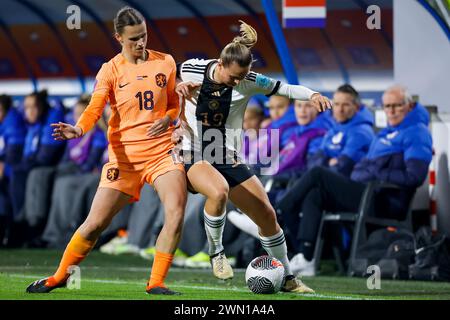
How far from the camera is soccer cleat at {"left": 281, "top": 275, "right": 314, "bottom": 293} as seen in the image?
8.73 m

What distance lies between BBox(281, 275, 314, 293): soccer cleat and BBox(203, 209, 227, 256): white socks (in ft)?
1.85

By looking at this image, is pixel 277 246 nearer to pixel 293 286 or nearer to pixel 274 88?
pixel 293 286

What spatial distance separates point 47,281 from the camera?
322 inches

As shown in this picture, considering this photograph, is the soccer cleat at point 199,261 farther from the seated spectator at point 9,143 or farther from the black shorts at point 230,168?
the seated spectator at point 9,143

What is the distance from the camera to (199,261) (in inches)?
478

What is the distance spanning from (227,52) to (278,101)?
15.7 ft

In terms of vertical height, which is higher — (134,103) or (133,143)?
(134,103)

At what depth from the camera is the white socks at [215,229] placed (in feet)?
28.3

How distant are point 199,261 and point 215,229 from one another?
3525 millimetres

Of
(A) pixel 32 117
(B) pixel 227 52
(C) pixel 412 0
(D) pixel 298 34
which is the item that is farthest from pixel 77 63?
(B) pixel 227 52

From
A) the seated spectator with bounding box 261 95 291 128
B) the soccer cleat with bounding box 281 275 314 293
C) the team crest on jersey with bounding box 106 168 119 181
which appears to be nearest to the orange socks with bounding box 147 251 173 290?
the team crest on jersey with bounding box 106 168 119 181

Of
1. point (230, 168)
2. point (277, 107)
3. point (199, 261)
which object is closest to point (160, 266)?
point (230, 168)

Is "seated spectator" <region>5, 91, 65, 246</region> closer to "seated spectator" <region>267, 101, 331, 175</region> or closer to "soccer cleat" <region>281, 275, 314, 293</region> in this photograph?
"seated spectator" <region>267, 101, 331, 175</region>

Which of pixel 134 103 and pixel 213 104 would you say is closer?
pixel 134 103
